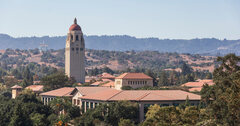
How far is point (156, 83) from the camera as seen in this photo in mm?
157000

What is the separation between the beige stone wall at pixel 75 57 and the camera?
172 metres

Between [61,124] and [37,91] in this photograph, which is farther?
[37,91]

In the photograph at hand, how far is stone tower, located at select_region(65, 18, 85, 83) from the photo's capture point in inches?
6746

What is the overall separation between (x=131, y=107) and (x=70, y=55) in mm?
93094

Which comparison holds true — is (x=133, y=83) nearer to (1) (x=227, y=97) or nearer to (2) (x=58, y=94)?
(2) (x=58, y=94)

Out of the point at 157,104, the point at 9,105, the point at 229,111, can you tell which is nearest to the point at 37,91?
the point at 9,105

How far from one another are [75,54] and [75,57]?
3.24 feet

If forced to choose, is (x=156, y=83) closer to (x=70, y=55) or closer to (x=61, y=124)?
(x=70, y=55)

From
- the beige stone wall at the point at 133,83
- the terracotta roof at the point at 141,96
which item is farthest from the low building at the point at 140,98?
the beige stone wall at the point at 133,83

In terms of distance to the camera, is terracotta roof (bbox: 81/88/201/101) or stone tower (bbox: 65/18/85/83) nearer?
terracotta roof (bbox: 81/88/201/101)

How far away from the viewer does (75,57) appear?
6900 inches

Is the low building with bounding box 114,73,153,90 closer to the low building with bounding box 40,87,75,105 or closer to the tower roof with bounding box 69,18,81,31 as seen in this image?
the low building with bounding box 40,87,75,105

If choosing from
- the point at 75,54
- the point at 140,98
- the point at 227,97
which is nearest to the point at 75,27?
the point at 75,54

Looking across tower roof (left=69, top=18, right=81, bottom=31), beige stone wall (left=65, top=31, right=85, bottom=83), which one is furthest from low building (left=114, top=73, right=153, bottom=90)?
beige stone wall (left=65, top=31, right=85, bottom=83)
